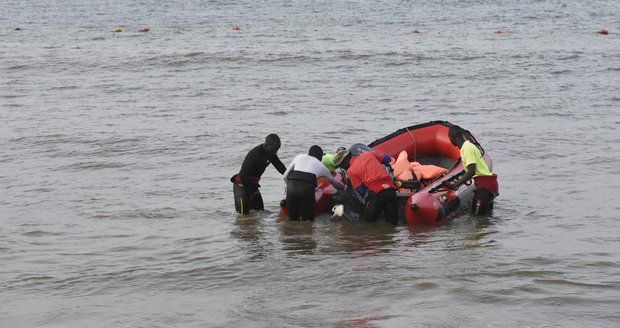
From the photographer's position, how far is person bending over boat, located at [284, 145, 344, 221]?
421 inches

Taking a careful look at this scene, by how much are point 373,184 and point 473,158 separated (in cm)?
122

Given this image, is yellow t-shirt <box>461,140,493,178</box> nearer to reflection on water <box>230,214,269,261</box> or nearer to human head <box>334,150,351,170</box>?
human head <box>334,150,351,170</box>

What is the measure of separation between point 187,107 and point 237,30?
16.0 meters

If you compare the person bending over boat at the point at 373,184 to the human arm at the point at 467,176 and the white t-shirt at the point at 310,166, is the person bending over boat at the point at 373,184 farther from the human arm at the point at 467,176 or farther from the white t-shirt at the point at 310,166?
the human arm at the point at 467,176

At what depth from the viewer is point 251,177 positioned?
11.5 metres

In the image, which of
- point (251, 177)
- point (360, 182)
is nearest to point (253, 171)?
point (251, 177)

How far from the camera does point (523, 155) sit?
15766mm

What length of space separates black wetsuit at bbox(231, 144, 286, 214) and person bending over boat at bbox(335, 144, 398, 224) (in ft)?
3.39

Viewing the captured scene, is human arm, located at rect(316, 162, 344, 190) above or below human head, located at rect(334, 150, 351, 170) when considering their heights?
below

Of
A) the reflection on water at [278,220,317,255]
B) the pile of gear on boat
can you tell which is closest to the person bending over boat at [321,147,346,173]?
the pile of gear on boat

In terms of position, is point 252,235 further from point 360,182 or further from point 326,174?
point 360,182

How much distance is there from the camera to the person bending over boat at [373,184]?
35.1 ft

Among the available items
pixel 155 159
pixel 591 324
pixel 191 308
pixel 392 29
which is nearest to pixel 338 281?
pixel 191 308

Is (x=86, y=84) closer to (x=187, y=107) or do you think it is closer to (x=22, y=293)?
(x=187, y=107)
